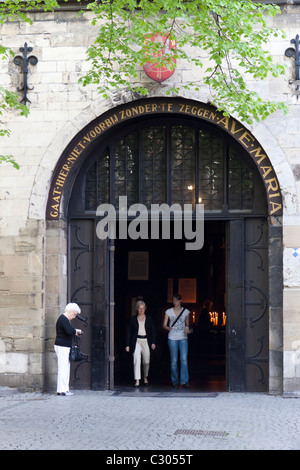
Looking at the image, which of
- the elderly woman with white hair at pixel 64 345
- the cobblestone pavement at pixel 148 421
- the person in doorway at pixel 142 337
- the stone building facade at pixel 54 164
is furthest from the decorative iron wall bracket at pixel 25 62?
the cobblestone pavement at pixel 148 421

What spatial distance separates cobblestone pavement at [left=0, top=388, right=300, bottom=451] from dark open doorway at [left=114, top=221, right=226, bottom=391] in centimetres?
295

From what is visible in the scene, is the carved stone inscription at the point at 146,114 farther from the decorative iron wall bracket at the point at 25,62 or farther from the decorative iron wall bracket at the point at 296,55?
the decorative iron wall bracket at the point at 25,62

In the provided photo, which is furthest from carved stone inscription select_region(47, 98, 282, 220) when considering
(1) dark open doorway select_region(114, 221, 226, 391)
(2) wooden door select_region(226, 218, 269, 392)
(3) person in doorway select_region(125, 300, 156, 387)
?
(1) dark open doorway select_region(114, 221, 226, 391)

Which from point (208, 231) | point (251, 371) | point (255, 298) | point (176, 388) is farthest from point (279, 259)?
point (208, 231)

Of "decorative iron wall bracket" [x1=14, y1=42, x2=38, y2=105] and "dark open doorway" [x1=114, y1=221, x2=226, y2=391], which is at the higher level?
"decorative iron wall bracket" [x1=14, y1=42, x2=38, y2=105]

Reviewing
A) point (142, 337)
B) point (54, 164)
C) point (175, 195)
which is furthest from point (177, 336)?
point (54, 164)

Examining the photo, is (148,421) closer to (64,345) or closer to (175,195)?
(64,345)

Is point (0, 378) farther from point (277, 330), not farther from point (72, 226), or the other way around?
point (277, 330)

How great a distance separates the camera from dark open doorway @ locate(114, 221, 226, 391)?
16312mm

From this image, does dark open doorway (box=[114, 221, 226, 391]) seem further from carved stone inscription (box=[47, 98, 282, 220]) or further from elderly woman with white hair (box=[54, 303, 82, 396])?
carved stone inscription (box=[47, 98, 282, 220])

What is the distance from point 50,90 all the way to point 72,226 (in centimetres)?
230

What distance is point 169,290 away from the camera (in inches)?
728

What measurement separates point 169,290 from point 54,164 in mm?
6662
